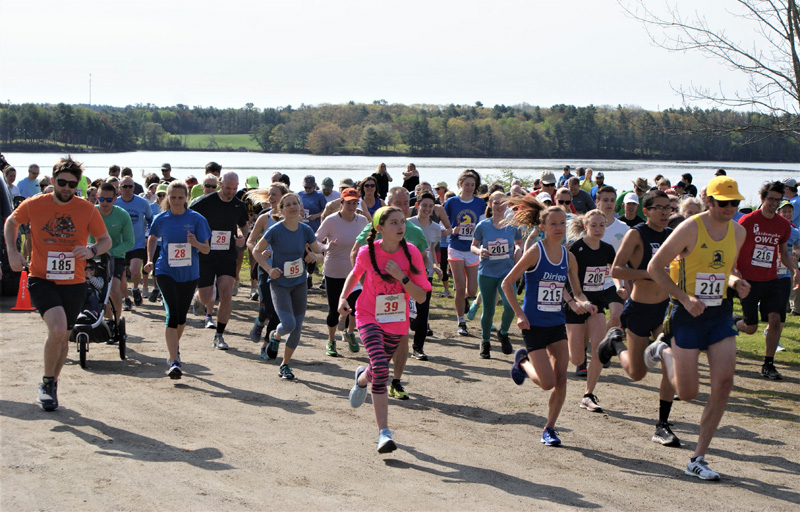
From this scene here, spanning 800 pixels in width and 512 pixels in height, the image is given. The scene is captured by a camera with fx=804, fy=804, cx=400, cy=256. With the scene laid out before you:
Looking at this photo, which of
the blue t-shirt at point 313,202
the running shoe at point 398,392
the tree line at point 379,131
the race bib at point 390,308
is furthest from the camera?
the tree line at point 379,131

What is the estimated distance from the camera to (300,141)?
63812 mm

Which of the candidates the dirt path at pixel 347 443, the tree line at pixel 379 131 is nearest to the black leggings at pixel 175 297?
the dirt path at pixel 347 443

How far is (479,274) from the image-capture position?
10.2 m

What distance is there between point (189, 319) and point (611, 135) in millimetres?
46751

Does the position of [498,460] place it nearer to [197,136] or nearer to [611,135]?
[611,135]

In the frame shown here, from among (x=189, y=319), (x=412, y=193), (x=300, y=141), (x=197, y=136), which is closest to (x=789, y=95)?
(x=412, y=193)

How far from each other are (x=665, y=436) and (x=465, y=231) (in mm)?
4895

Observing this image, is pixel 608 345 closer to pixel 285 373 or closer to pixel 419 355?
pixel 419 355

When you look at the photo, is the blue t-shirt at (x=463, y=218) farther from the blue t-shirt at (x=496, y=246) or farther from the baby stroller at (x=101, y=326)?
the baby stroller at (x=101, y=326)

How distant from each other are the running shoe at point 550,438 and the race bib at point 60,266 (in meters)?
4.36

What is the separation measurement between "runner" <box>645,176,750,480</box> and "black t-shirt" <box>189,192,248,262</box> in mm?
5985

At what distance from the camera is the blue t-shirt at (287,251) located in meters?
8.91

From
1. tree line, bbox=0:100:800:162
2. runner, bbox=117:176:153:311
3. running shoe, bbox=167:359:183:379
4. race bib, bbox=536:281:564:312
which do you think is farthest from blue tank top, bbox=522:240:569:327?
tree line, bbox=0:100:800:162

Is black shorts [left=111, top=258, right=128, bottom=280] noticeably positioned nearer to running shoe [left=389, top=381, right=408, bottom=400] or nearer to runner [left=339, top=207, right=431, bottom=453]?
running shoe [left=389, top=381, right=408, bottom=400]
